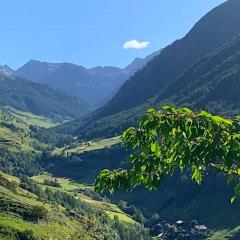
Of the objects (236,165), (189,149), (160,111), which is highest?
(160,111)

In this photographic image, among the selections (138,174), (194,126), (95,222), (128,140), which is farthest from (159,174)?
(95,222)

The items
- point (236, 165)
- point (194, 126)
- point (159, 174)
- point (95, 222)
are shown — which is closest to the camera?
point (194, 126)

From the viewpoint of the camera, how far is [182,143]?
11234 mm

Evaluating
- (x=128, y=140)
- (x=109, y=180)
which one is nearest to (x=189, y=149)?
(x=128, y=140)

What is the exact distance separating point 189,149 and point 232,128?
1.03 meters

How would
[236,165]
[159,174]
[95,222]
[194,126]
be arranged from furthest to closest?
[95,222] < [159,174] < [236,165] < [194,126]

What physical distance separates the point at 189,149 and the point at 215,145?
0.61m

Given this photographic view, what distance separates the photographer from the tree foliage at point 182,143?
10859mm

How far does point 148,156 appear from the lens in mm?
12289

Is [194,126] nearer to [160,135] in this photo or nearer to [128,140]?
[160,135]

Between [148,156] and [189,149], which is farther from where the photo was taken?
[148,156]

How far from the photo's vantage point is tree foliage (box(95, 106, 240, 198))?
10859mm

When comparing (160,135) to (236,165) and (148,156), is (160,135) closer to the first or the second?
(148,156)

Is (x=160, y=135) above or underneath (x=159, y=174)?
above
